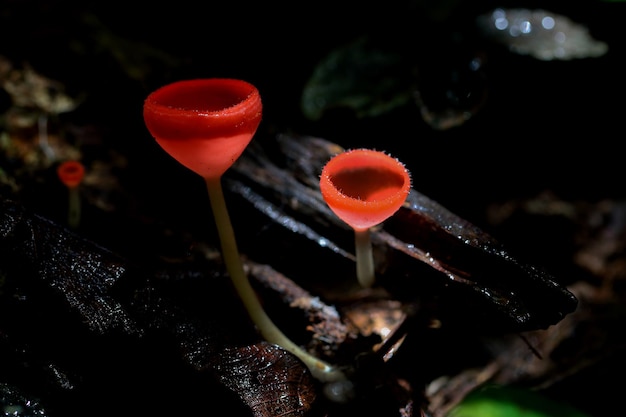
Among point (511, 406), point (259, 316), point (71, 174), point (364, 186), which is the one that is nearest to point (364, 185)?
point (364, 186)

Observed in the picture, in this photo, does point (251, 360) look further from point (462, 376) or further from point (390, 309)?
point (462, 376)

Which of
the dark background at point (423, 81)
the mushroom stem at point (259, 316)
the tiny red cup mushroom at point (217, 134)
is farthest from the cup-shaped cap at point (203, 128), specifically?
the dark background at point (423, 81)

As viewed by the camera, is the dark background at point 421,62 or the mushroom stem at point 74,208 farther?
the dark background at point 421,62

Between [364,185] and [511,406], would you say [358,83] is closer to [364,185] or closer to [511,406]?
[364,185]

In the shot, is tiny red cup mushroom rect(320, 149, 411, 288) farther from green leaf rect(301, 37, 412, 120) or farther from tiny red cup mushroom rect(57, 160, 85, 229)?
tiny red cup mushroom rect(57, 160, 85, 229)

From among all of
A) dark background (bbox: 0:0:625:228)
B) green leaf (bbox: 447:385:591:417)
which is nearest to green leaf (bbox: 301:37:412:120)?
dark background (bbox: 0:0:625:228)

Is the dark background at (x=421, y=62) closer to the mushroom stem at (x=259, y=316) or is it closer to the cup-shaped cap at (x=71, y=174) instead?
the cup-shaped cap at (x=71, y=174)

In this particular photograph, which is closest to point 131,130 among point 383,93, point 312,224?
point 312,224
